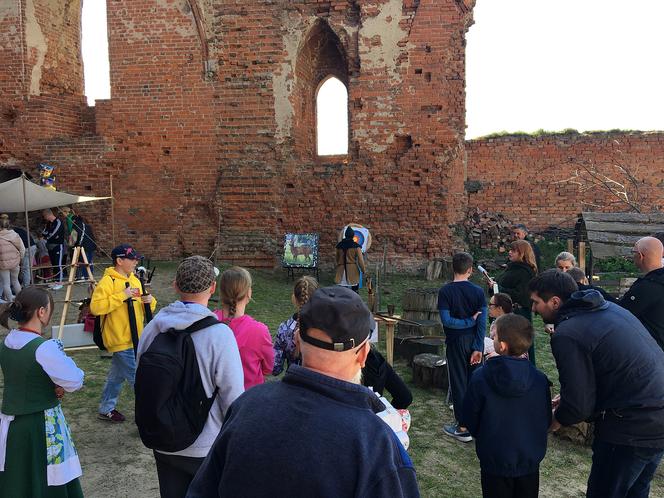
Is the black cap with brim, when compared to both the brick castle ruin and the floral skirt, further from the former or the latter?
the brick castle ruin

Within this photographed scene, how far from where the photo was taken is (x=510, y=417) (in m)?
2.86

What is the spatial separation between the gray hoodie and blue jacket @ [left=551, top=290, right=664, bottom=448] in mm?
1708

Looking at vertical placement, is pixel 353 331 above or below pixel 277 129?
below

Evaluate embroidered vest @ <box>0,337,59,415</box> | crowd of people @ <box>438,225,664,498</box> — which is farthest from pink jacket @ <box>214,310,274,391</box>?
crowd of people @ <box>438,225,664,498</box>

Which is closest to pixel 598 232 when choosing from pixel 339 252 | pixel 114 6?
pixel 339 252

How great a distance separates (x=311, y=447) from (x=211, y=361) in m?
1.39

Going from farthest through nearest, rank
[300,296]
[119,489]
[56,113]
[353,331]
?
[56,113] < [119,489] < [300,296] < [353,331]

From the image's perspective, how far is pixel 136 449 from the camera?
450 centimetres

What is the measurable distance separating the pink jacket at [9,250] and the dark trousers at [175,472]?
8002mm

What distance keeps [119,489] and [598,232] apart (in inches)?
299

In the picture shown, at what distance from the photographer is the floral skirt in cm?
298

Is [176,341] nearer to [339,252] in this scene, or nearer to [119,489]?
[119,489]

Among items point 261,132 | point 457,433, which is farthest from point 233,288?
point 261,132

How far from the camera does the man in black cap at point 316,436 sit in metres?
1.28
